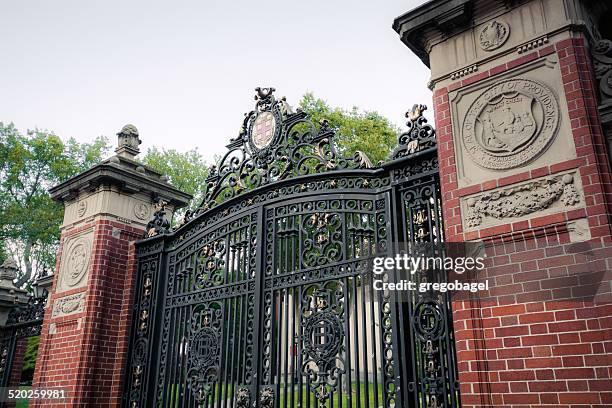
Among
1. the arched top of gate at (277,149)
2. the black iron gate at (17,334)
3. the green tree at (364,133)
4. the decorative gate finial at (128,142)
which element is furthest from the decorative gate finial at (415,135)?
the green tree at (364,133)

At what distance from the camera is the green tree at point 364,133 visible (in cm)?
1764

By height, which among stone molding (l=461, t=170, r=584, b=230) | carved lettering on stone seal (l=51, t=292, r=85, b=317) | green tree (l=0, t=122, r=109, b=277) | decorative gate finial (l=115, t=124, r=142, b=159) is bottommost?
carved lettering on stone seal (l=51, t=292, r=85, b=317)

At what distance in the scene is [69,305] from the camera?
7.73 metres

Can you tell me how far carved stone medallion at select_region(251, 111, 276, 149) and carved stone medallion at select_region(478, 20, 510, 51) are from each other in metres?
2.80

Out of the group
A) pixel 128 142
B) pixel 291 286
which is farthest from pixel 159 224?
pixel 291 286

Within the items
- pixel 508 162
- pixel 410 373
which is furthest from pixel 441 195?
pixel 410 373

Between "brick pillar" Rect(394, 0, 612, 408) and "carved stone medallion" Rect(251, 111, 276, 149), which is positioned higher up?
"carved stone medallion" Rect(251, 111, 276, 149)

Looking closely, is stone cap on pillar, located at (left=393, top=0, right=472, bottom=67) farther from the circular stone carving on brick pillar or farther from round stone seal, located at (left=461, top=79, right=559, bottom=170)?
the circular stone carving on brick pillar

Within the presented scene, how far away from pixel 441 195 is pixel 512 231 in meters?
0.84

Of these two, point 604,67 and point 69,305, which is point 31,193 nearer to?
point 69,305

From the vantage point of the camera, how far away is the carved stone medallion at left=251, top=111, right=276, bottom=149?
21.9 feet

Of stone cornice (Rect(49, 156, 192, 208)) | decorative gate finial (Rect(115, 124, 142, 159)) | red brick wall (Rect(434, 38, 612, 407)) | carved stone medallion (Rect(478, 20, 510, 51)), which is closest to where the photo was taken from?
red brick wall (Rect(434, 38, 612, 407))

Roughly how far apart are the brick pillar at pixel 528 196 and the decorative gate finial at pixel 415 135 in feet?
1.21

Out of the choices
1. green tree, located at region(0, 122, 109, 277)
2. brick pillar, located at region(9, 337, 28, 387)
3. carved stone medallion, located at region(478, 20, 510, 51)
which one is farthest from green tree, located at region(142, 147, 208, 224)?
carved stone medallion, located at region(478, 20, 510, 51)
